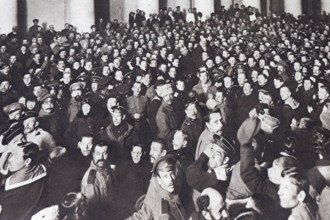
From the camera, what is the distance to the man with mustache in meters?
3.33

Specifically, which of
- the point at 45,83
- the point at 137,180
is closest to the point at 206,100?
the point at 137,180

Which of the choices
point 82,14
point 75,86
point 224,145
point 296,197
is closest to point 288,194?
point 296,197

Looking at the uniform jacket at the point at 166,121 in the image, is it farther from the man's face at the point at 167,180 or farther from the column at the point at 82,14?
Result: the column at the point at 82,14

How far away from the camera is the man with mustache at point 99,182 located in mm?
3330

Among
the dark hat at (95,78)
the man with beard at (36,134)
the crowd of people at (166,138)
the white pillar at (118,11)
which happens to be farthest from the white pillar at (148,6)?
the man with beard at (36,134)

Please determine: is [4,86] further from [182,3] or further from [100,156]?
[182,3]

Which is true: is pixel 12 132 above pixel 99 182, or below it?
above

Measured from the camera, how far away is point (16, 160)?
347 centimetres

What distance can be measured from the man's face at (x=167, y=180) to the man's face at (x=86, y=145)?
30.3 inches

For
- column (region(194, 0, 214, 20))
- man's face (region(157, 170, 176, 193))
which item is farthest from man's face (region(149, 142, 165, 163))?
column (region(194, 0, 214, 20))

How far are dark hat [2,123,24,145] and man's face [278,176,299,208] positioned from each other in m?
2.38

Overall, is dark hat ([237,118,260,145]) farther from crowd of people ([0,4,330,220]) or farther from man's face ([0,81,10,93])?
man's face ([0,81,10,93])

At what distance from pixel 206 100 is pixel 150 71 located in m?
2.07

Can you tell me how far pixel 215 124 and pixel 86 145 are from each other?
49.4 inches
